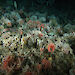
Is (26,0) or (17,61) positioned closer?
(17,61)

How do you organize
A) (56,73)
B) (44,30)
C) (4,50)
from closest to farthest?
(56,73) < (4,50) < (44,30)

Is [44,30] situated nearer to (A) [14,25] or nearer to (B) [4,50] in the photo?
(A) [14,25]

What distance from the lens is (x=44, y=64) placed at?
2.55 meters

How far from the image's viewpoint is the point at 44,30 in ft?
14.3

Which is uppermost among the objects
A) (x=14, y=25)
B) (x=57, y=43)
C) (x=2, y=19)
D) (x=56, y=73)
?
(x=2, y=19)

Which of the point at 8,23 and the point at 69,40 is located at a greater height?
the point at 8,23

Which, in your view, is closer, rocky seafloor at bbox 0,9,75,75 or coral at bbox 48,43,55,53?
rocky seafloor at bbox 0,9,75,75

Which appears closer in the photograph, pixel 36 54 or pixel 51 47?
pixel 36 54

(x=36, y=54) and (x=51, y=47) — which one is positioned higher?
(x=51, y=47)

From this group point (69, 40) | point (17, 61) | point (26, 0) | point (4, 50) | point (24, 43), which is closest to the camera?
point (17, 61)

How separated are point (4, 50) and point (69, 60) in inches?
92.3

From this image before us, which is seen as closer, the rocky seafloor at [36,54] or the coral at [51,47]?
the rocky seafloor at [36,54]

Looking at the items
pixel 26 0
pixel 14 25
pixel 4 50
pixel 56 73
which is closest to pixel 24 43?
pixel 4 50

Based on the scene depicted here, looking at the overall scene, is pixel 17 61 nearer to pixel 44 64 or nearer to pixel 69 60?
pixel 44 64
